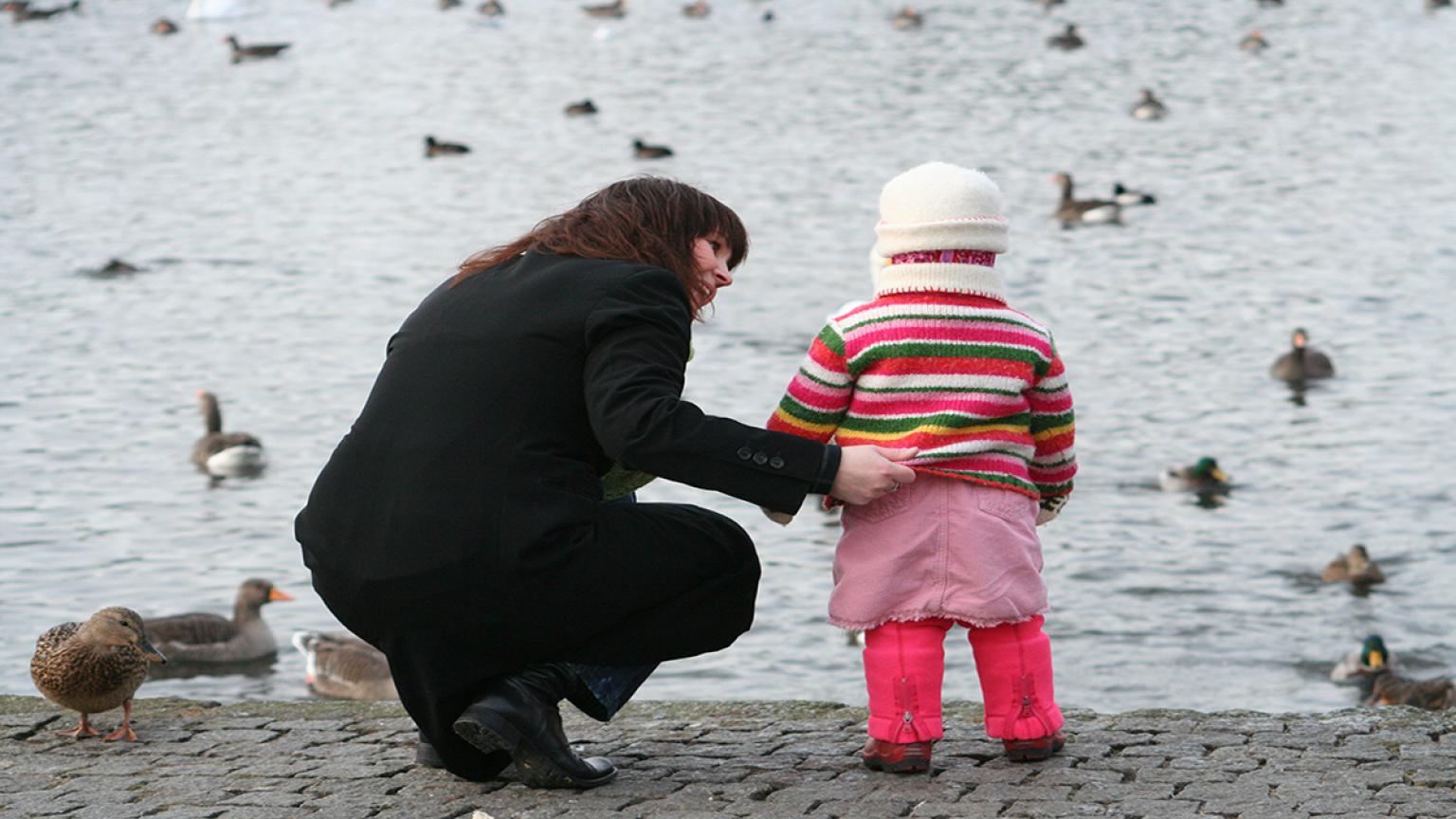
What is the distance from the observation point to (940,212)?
4.53 metres

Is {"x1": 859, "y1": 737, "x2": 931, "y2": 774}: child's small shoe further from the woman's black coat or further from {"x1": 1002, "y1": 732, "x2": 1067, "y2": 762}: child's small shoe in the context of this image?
the woman's black coat

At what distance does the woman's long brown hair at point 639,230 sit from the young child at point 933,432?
13.5 inches

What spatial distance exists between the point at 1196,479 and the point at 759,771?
9099 millimetres

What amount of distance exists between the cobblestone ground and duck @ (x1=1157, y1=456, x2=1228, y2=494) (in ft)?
26.3

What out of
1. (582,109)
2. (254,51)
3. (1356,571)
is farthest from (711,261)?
(254,51)

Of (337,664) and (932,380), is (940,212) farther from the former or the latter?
(337,664)

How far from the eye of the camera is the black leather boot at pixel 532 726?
4301 millimetres

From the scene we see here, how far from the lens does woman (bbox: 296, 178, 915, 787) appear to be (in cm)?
423

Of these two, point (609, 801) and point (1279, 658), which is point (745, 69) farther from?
point (609, 801)

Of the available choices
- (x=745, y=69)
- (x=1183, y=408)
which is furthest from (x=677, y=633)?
(x=745, y=69)

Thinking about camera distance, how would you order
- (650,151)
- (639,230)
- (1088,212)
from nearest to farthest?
(639,230) → (1088,212) → (650,151)

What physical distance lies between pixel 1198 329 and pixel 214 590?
9499mm

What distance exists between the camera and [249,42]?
45375mm

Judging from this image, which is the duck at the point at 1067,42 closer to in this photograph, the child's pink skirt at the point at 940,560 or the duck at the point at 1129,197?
the duck at the point at 1129,197
